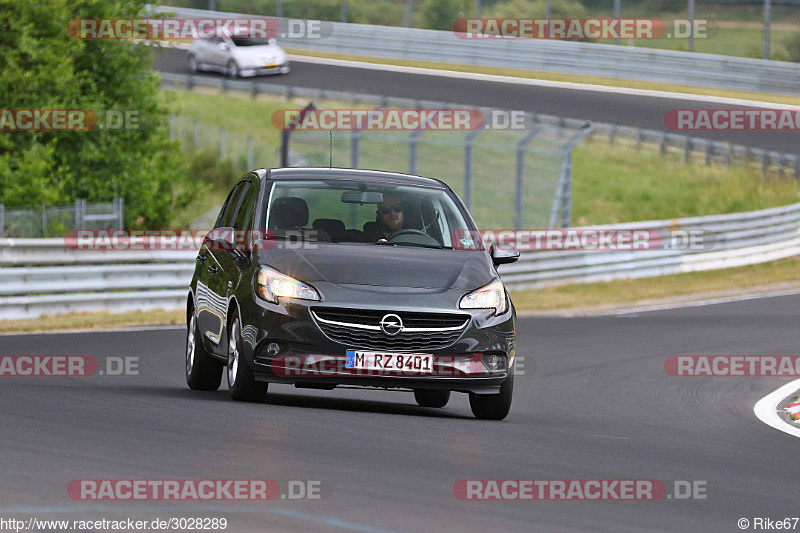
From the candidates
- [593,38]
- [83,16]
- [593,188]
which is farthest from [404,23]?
[83,16]

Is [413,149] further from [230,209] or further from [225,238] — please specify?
[225,238]

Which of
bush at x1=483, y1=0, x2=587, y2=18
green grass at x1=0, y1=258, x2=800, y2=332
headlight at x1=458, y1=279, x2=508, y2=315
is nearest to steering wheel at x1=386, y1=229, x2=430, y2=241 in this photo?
headlight at x1=458, y1=279, x2=508, y2=315

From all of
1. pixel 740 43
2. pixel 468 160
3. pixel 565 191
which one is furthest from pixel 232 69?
pixel 468 160

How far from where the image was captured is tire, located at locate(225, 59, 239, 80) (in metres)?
48.3

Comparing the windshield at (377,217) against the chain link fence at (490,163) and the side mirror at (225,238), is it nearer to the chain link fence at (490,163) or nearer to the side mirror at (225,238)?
the side mirror at (225,238)

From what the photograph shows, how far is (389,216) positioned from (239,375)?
1569 millimetres

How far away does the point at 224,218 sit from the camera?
12.1m

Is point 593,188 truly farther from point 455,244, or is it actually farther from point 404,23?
point 455,244

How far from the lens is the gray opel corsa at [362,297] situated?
→ 32.1ft

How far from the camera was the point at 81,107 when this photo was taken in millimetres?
26219

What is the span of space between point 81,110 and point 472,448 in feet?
61.7

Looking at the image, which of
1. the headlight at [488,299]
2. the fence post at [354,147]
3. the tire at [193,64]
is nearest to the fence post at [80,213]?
the fence post at [354,147]

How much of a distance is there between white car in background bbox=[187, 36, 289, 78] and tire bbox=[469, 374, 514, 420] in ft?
Result: 126

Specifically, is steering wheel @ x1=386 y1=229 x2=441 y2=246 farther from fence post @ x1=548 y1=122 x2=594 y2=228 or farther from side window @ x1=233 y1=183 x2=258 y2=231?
fence post @ x1=548 y1=122 x2=594 y2=228
